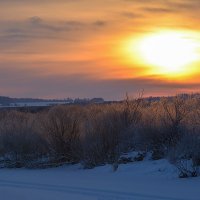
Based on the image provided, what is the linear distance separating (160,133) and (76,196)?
25.3ft

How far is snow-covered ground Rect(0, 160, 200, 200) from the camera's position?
1514cm

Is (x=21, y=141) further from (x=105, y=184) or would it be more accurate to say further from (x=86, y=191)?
(x=86, y=191)

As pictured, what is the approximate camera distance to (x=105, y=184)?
56.5 feet

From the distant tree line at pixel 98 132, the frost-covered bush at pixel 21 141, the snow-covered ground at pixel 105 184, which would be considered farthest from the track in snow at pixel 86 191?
the frost-covered bush at pixel 21 141

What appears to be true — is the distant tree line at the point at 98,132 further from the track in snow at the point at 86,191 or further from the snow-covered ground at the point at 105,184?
the track in snow at the point at 86,191

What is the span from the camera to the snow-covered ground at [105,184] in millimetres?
15141

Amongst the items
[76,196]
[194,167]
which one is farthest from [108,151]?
[76,196]

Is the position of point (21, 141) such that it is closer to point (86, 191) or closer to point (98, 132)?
point (98, 132)

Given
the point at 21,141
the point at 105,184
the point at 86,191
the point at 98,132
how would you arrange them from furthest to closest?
1. the point at 21,141
2. the point at 98,132
3. the point at 105,184
4. the point at 86,191

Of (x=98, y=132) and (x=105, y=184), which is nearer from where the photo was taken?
(x=105, y=184)

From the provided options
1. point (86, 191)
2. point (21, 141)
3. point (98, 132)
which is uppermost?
point (98, 132)

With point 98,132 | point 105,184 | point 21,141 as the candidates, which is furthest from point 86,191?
point 21,141

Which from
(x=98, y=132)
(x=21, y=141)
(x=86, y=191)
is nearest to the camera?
(x=86, y=191)

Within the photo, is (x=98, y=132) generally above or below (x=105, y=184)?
above
